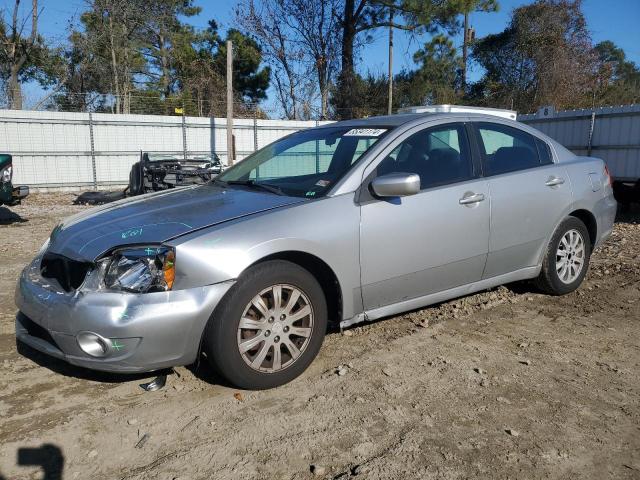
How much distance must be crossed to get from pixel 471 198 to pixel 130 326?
8.06ft

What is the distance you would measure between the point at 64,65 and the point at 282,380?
28613mm

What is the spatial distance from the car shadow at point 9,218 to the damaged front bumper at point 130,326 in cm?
821

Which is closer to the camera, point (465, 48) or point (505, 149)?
point (505, 149)

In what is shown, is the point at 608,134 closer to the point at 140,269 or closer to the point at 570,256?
the point at 570,256

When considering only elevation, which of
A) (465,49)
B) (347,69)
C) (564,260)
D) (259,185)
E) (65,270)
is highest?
(465,49)

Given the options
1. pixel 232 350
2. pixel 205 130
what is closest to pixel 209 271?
pixel 232 350

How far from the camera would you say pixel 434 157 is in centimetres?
388

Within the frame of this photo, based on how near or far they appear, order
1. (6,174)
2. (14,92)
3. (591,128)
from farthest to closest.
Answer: (14,92), (591,128), (6,174)

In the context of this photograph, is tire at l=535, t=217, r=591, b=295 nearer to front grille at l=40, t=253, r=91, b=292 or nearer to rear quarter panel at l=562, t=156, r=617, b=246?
rear quarter panel at l=562, t=156, r=617, b=246

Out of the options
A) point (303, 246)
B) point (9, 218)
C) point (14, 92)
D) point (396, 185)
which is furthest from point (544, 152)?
point (14, 92)

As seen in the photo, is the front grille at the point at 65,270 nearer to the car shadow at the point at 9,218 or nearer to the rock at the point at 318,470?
the rock at the point at 318,470

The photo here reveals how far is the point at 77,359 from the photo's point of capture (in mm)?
2850

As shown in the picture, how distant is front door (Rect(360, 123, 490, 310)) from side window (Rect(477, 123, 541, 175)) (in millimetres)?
201

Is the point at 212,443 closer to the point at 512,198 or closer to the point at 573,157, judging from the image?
the point at 512,198
